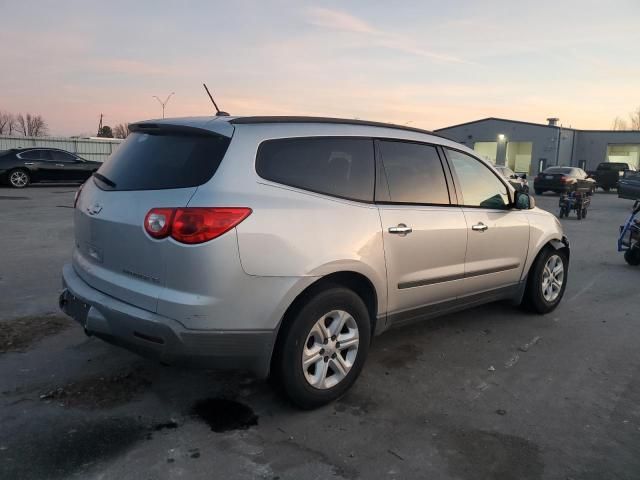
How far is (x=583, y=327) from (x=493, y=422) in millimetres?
2395

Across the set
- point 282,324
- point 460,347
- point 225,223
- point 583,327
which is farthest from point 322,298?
point 583,327

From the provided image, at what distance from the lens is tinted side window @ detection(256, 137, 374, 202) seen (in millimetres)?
3082

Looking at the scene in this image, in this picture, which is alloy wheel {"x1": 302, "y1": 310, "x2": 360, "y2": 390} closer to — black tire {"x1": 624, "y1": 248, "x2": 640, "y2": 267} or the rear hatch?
the rear hatch

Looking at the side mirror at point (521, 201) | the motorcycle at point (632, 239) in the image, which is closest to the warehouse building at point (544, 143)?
the motorcycle at point (632, 239)

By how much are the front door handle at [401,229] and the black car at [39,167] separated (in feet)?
56.3

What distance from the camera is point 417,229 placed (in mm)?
3742

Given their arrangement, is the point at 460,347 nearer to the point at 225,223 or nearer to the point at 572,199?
the point at 225,223

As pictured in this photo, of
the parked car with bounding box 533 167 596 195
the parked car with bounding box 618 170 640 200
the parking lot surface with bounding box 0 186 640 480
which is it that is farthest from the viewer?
the parked car with bounding box 533 167 596 195

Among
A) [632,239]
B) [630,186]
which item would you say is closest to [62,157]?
[632,239]

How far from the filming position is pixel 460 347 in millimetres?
4465

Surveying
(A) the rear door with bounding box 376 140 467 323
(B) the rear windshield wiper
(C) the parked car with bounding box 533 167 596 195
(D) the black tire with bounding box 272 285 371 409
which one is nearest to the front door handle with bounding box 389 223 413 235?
(A) the rear door with bounding box 376 140 467 323

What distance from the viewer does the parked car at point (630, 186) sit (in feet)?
57.1

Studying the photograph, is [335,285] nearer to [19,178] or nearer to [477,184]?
[477,184]

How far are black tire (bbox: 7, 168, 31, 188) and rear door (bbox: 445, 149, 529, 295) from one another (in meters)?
18.1
